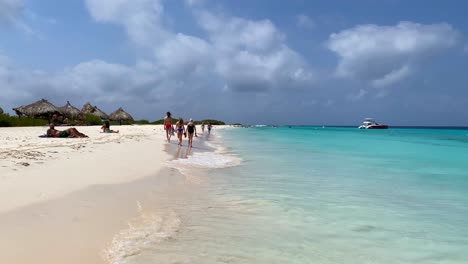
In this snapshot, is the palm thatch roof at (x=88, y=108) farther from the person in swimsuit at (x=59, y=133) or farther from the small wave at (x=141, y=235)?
the small wave at (x=141, y=235)

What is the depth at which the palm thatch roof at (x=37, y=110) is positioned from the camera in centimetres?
3981

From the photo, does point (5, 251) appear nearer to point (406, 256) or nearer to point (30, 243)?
point (30, 243)

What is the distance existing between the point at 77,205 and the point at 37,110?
132ft

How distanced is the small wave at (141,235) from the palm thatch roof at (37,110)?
4028 cm

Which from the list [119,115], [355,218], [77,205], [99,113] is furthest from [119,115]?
[355,218]

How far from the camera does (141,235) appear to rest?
417 centimetres

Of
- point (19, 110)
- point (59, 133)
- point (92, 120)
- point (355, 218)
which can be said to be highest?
point (19, 110)


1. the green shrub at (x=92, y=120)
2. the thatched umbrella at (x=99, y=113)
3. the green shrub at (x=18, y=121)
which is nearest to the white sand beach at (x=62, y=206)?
the green shrub at (x=18, y=121)

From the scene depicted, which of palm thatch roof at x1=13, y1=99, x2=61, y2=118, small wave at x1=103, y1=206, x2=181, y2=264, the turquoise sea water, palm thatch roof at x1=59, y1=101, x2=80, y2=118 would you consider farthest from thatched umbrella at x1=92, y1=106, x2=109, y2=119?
small wave at x1=103, y1=206, x2=181, y2=264

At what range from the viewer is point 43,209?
16.1 feet

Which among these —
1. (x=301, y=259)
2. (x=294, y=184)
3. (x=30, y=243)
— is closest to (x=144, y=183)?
(x=294, y=184)

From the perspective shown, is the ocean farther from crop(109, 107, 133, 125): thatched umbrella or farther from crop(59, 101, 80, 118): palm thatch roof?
crop(109, 107, 133, 125): thatched umbrella

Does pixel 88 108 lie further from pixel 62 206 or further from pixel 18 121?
pixel 62 206

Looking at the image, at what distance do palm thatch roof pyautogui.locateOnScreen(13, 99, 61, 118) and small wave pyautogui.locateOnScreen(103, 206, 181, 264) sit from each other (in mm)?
40277
